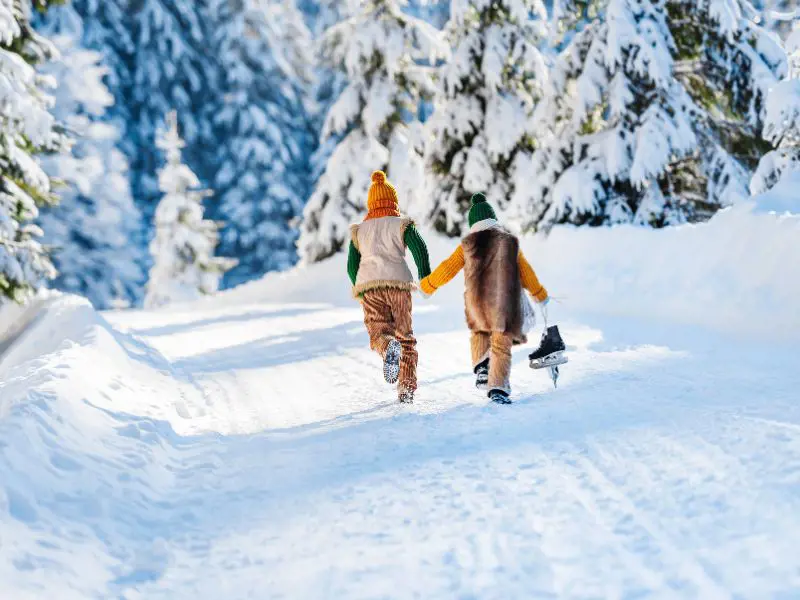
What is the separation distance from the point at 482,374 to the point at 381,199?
1.70 meters

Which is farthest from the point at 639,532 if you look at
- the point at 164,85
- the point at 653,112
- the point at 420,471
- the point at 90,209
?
the point at 164,85

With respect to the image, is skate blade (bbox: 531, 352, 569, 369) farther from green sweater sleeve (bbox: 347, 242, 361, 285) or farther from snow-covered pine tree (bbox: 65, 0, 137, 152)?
snow-covered pine tree (bbox: 65, 0, 137, 152)

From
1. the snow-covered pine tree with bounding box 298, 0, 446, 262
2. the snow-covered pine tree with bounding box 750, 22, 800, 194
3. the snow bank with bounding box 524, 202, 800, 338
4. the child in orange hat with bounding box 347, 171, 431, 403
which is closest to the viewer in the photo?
the child in orange hat with bounding box 347, 171, 431, 403

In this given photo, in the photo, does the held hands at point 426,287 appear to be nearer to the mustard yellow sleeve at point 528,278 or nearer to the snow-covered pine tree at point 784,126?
the mustard yellow sleeve at point 528,278

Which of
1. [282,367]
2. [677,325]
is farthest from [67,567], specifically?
[677,325]

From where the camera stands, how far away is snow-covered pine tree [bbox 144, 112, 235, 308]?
28109 millimetres

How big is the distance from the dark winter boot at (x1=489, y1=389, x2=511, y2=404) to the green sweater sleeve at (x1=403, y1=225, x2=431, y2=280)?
1.12 meters

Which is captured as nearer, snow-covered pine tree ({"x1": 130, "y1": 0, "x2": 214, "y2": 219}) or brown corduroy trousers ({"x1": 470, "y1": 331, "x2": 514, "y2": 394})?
brown corduroy trousers ({"x1": 470, "y1": 331, "x2": 514, "y2": 394})

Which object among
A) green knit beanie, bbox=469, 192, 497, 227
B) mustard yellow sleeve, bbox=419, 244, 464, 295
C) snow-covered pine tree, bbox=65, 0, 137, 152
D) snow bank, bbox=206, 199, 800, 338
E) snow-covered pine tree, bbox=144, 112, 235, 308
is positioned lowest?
snow-covered pine tree, bbox=144, 112, 235, 308

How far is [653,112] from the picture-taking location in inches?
476

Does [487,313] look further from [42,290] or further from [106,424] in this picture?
[42,290]

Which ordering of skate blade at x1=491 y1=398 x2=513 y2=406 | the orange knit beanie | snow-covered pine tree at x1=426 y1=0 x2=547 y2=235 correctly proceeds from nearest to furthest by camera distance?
skate blade at x1=491 y1=398 x2=513 y2=406, the orange knit beanie, snow-covered pine tree at x1=426 y1=0 x2=547 y2=235

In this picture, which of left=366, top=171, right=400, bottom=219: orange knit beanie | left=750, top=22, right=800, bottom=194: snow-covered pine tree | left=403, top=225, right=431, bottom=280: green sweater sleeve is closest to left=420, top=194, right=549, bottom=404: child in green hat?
left=403, top=225, right=431, bottom=280: green sweater sleeve

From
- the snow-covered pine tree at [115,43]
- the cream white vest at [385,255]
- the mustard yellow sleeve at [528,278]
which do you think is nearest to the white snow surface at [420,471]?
the mustard yellow sleeve at [528,278]
